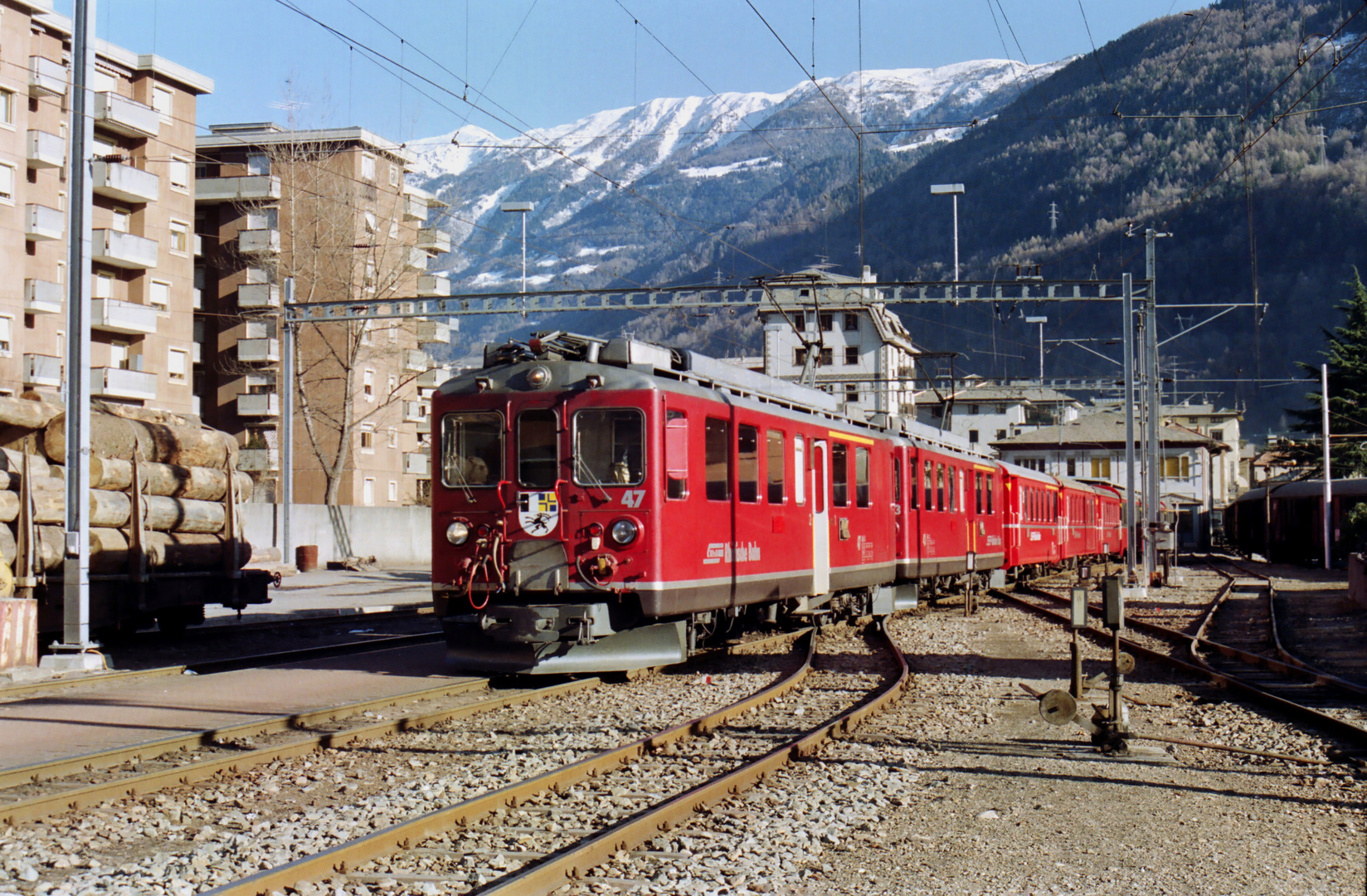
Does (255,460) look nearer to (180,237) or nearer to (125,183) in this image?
(180,237)

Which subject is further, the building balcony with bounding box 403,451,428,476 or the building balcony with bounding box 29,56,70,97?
the building balcony with bounding box 403,451,428,476

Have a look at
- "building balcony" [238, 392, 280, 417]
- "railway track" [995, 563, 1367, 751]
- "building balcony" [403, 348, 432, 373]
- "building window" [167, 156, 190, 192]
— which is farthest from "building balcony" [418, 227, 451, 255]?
"railway track" [995, 563, 1367, 751]

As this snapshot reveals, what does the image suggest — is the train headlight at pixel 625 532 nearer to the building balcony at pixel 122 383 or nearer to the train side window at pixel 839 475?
the train side window at pixel 839 475

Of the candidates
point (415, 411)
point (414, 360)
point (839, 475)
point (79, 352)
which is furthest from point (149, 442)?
point (415, 411)

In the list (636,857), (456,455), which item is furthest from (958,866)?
(456,455)

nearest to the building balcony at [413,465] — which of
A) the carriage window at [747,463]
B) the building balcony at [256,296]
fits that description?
the building balcony at [256,296]

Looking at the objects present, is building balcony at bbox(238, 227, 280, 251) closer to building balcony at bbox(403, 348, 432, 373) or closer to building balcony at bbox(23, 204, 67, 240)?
building balcony at bbox(403, 348, 432, 373)

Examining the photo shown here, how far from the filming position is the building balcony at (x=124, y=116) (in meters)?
43.8

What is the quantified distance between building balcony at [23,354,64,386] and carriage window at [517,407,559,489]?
108 ft

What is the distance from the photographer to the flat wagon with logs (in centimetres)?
1403

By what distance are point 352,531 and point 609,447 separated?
1074 inches

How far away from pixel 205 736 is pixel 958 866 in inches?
203

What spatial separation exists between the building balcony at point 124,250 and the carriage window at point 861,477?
114ft

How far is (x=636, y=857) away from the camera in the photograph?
6031 millimetres
